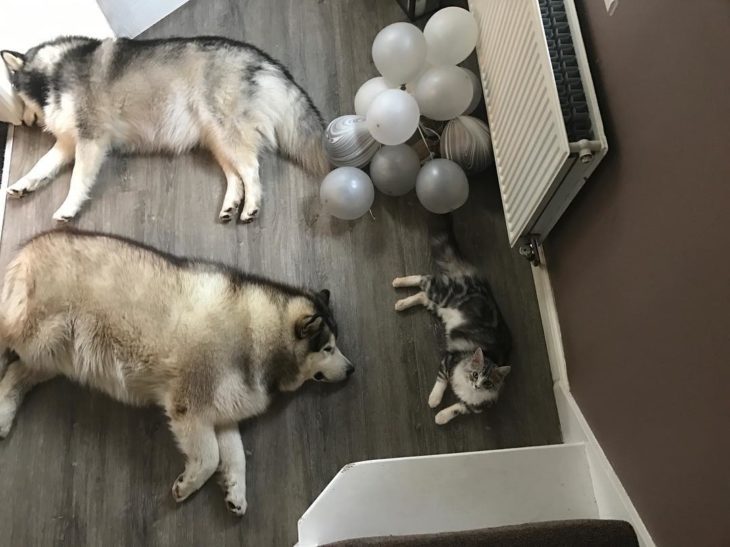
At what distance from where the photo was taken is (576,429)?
2.01m

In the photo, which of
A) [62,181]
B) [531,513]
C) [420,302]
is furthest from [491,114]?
[62,181]

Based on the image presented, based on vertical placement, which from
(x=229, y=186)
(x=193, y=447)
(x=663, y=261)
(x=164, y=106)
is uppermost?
(x=164, y=106)

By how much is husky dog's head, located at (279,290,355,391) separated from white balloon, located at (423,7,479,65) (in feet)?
3.78

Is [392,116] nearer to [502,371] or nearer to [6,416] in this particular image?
[502,371]

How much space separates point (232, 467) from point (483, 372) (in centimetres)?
98

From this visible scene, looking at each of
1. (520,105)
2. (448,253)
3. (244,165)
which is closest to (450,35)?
(520,105)

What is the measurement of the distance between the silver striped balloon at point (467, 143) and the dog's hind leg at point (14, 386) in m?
1.85

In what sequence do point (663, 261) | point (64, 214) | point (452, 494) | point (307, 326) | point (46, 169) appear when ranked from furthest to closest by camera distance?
point (46, 169) < point (64, 214) < point (307, 326) < point (452, 494) < point (663, 261)

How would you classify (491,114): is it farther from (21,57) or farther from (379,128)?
(21,57)

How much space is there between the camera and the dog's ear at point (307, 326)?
6.57 feet

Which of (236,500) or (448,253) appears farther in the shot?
(448,253)

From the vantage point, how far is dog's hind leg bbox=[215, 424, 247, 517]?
6.50 ft

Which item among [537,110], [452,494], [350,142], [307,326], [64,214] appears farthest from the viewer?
[64,214]

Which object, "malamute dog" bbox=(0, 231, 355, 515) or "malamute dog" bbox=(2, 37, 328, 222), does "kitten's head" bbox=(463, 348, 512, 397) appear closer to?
"malamute dog" bbox=(0, 231, 355, 515)
